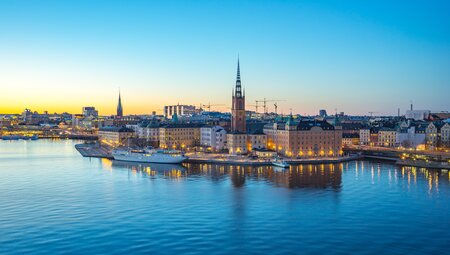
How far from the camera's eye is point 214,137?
4431 cm

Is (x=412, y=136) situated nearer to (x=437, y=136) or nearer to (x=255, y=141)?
(x=437, y=136)

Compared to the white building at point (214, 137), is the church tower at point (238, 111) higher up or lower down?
higher up

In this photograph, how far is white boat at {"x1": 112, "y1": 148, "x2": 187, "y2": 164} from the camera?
36.1 m

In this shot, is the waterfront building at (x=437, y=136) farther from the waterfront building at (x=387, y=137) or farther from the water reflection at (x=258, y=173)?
the water reflection at (x=258, y=173)

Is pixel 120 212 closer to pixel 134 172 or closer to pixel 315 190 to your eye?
pixel 315 190

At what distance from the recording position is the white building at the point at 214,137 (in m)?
43.1

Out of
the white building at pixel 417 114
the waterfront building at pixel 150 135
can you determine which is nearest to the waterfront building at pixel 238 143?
the waterfront building at pixel 150 135

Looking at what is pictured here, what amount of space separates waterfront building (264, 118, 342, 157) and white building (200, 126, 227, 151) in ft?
19.2


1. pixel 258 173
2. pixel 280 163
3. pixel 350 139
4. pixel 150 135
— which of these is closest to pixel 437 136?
pixel 350 139

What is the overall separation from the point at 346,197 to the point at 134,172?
14437 millimetres

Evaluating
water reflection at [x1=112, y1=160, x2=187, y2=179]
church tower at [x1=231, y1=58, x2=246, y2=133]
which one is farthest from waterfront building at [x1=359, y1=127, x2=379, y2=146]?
water reflection at [x1=112, y1=160, x2=187, y2=179]

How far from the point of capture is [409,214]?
18.0 meters

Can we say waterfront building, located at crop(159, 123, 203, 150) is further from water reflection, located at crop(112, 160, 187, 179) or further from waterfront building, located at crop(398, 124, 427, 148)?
waterfront building, located at crop(398, 124, 427, 148)

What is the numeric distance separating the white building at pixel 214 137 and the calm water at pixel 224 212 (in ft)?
45.5
